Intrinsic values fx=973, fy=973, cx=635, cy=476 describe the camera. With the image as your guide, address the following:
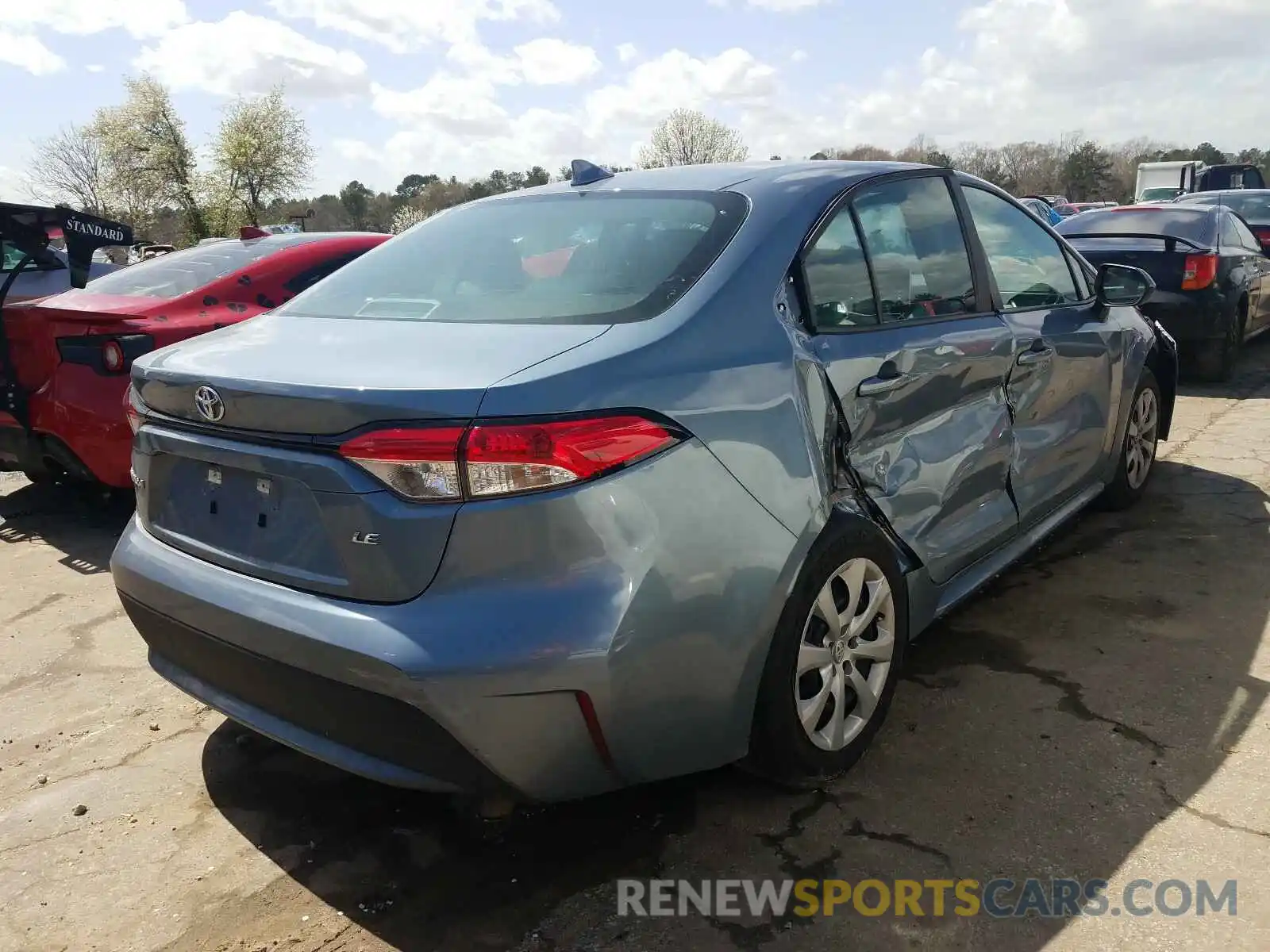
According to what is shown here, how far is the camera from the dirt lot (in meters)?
2.11

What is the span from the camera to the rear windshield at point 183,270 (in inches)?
196

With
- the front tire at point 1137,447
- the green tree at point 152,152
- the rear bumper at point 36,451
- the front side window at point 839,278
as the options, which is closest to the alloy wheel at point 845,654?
the front side window at point 839,278

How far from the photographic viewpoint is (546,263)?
8.39 ft

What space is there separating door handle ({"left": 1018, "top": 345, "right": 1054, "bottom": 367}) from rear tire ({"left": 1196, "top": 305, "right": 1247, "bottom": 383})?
Answer: 519 centimetres

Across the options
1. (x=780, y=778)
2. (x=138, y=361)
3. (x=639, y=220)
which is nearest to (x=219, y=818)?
(x=138, y=361)

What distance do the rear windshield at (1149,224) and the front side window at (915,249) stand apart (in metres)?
5.50

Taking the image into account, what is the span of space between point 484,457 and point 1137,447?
398 centimetres

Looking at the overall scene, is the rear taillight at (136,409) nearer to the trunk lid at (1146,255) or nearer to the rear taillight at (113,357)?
the rear taillight at (113,357)

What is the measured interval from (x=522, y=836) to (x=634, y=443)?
110 centimetres

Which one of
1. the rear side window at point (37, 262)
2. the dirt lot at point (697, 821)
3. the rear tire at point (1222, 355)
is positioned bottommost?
the dirt lot at point (697, 821)

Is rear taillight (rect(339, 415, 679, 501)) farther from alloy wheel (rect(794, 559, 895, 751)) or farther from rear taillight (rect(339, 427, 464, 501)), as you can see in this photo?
alloy wheel (rect(794, 559, 895, 751))

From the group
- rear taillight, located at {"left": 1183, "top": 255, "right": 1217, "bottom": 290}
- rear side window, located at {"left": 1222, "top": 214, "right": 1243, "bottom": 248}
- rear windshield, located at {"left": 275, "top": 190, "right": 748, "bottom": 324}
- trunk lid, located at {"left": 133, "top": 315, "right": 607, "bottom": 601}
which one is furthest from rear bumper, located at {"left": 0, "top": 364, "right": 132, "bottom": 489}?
rear side window, located at {"left": 1222, "top": 214, "right": 1243, "bottom": 248}

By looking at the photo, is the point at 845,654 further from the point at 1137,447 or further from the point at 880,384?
the point at 1137,447

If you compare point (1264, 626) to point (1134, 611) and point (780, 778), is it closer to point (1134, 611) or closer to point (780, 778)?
point (1134, 611)
